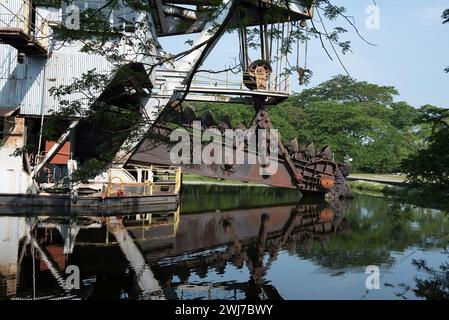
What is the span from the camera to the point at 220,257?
10453mm

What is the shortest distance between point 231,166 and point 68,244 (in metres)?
11.3

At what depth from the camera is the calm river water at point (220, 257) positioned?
7656 millimetres

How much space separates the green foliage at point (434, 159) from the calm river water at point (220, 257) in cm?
51

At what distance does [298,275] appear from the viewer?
9.02 meters

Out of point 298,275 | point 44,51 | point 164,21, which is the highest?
point 164,21

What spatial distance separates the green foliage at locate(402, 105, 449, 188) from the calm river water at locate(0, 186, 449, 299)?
0.51m

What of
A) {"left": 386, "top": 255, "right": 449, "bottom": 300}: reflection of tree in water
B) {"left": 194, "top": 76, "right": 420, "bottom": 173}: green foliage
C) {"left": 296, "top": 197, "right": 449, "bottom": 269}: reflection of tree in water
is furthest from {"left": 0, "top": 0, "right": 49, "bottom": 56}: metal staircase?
{"left": 194, "top": 76, "right": 420, "bottom": 173}: green foliage

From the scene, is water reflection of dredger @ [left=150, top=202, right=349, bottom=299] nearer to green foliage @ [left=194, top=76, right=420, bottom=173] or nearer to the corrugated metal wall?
the corrugated metal wall

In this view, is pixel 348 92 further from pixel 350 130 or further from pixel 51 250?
pixel 51 250

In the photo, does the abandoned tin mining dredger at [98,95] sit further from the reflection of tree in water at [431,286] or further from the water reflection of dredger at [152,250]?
the reflection of tree in water at [431,286]

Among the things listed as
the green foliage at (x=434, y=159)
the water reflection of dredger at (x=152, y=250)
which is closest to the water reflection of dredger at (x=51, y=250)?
the water reflection of dredger at (x=152, y=250)

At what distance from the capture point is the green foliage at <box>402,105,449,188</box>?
6594 mm
